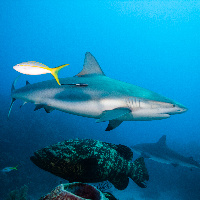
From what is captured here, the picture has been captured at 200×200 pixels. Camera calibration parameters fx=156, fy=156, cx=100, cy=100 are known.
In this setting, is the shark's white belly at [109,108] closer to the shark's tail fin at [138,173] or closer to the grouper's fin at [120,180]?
the shark's tail fin at [138,173]

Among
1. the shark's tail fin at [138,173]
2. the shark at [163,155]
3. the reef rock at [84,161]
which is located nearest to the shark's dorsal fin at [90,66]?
the reef rock at [84,161]

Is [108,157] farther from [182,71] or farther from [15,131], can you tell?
[182,71]

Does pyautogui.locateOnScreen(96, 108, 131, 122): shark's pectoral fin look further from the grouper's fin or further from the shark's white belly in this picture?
the grouper's fin

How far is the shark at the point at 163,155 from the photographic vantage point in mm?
9367

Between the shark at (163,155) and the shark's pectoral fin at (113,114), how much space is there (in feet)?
24.5

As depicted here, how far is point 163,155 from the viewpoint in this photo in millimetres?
10078

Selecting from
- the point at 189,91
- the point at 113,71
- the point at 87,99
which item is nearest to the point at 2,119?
the point at 87,99

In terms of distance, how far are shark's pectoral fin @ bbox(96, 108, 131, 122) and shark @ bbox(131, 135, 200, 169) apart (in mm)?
7465

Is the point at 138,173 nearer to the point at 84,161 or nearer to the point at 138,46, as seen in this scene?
the point at 84,161

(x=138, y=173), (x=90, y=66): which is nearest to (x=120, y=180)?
(x=138, y=173)

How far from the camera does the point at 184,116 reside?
549 feet

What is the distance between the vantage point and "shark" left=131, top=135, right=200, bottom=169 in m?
9.37

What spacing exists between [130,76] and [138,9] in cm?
5967

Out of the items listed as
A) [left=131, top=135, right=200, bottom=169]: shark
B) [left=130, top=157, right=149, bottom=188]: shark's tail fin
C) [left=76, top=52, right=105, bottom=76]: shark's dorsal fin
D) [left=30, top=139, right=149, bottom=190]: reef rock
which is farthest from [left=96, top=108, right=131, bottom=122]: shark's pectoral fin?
[left=131, top=135, right=200, bottom=169]: shark
